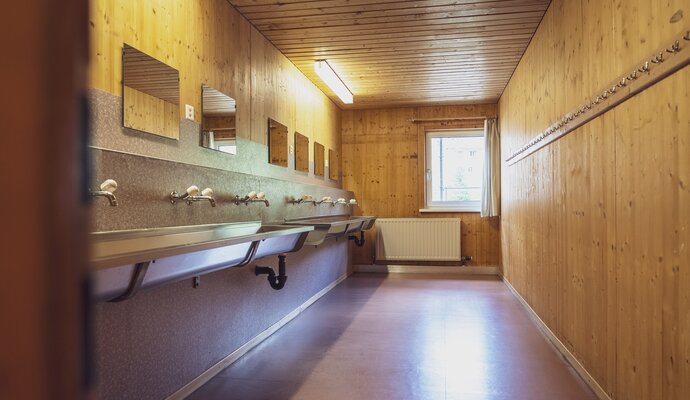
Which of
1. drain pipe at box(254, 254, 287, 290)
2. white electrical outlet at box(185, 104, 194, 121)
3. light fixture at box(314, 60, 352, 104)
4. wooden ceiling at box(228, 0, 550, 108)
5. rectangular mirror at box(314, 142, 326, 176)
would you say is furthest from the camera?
rectangular mirror at box(314, 142, 326, 176)

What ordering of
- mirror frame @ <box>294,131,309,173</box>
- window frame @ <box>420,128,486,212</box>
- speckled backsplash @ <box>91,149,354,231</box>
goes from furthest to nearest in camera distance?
window frame @ <box>420,128,486,212</box>
mirror frame @ <box>294,131,309,173</box>
speckled backsplash @ <box>91,149,354,231</box>

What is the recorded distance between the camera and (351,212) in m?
6.81

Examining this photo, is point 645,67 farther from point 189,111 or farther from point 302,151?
point 302,151

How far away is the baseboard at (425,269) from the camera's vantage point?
6.70 meters

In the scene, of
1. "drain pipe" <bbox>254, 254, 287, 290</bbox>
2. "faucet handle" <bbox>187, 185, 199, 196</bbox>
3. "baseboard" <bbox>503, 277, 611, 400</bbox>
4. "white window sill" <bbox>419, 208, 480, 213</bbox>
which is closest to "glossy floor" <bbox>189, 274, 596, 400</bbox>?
"baseboard" <bbox>503, 277, 611, 400</bbox>

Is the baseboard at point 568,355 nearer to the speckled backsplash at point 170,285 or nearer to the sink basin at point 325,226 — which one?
the sink basin at point 325,226

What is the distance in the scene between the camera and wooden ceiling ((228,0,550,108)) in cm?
339

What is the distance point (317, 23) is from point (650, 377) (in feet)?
10.5

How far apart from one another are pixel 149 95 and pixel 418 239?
507 centimetres

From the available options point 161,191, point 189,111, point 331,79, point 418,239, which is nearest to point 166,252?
point 161,191

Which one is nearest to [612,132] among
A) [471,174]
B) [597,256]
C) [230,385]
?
[597,256]

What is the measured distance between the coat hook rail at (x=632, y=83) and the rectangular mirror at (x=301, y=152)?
2.50 meters

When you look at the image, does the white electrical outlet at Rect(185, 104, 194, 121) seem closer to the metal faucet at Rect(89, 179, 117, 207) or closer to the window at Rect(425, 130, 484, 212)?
the metal faucet at Rect(89, 179, 117, 207)

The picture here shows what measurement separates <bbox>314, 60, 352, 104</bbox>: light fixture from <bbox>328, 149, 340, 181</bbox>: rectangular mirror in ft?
2.65
